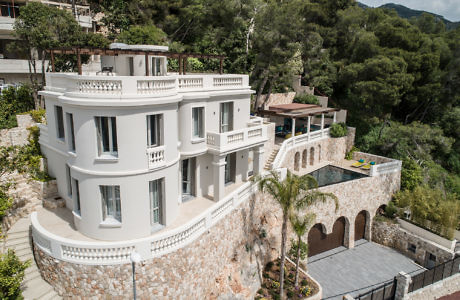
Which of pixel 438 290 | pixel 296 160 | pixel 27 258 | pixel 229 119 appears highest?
pixel 229 119

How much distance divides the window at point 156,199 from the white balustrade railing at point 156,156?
105cm

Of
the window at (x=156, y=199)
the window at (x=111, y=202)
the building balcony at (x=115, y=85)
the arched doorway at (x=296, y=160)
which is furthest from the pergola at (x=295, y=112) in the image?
the window at (x=111, y=202)

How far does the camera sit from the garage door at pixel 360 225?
1250 inches

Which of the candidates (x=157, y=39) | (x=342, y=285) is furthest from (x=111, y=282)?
(x=157, y=39)

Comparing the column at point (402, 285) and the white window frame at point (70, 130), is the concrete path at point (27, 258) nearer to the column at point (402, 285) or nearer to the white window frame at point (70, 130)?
the white window frame at point (70, 130)

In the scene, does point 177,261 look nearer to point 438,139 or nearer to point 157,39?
point 157,39

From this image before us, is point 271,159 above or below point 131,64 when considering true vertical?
below

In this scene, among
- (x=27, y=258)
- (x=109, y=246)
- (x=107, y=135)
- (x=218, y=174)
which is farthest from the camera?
(x=218, y=174)

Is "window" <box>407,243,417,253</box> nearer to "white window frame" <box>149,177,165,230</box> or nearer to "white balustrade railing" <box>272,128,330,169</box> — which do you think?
"white balustrade railing" <box>272,128,330,169</box>

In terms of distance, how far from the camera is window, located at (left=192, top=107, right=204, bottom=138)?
20.2 m

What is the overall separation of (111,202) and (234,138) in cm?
877

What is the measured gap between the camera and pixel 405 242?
30.2 m

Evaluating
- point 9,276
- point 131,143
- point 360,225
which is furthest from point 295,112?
point 9,276

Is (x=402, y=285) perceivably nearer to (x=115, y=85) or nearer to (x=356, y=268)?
(x=356, y=268)
